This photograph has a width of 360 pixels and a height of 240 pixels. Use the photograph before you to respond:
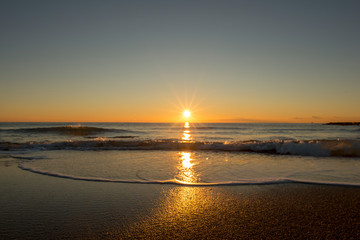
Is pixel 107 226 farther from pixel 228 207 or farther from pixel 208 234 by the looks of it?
pixel 228 207

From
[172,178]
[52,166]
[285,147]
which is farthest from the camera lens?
[285,147]

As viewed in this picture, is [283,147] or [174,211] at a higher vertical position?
[283,147]

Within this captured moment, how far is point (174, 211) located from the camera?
324cm

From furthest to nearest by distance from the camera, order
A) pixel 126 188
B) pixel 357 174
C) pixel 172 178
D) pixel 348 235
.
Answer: pixel 357 174 < pixel 172 178 < pixel 126 188 < pixel 348 235

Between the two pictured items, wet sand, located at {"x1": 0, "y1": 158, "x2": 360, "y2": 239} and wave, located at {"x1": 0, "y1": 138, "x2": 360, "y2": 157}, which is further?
wave, located at {"x1": 0, "y1": 138, "x2": 360, "y2": 157}

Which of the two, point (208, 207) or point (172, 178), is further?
point (172, 178)

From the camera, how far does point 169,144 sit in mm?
12734

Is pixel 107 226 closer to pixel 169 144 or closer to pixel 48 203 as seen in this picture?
pixel 48 203

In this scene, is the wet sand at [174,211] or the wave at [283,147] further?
the wave at [283,147]

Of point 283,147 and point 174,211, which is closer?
point 174,211

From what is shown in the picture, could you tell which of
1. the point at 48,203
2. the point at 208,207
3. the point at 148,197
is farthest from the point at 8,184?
the point at 208,207

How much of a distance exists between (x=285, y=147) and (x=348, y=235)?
8.52m

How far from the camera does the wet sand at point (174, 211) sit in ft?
8.42

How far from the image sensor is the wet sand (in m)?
2.57
